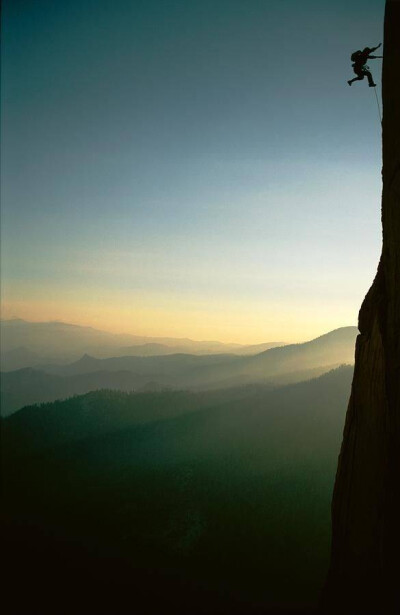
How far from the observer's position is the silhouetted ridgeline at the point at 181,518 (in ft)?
292

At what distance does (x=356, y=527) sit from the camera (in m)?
10.6

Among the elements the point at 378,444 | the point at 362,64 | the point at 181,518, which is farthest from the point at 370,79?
the point at 181,518

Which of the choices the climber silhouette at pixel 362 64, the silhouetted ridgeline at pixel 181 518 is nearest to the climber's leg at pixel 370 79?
the climber silhouette at pixel 362 64

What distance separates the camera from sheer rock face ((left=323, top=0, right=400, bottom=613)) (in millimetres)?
9516

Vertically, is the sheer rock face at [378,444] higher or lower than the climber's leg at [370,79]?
lower

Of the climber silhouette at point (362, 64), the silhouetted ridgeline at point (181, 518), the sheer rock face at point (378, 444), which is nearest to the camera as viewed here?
the sheer rock face at point (378, 444)

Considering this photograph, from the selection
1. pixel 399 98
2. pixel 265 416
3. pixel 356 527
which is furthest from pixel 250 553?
pixel 399 98

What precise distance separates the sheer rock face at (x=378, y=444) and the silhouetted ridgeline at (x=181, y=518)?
285ft

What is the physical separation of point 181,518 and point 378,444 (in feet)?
406

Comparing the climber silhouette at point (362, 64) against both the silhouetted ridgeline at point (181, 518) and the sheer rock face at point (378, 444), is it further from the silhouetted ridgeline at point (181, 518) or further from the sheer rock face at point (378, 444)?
the silhouetted ridgeline at point (181, 518)

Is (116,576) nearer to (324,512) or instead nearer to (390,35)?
(324,512)

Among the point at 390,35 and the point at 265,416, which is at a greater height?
the point at 390,35

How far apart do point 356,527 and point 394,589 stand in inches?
68.5

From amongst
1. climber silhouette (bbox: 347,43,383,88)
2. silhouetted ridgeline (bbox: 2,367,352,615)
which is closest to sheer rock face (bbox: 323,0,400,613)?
climber silhouette (bbox: 347,43,383,88)
